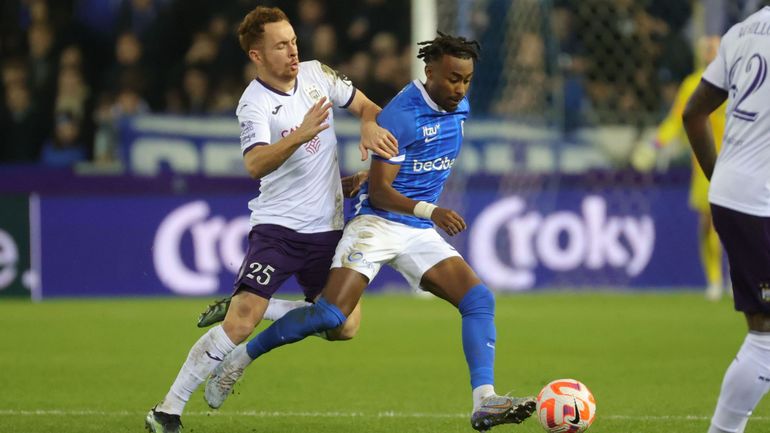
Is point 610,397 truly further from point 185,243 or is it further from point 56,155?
point 56,155

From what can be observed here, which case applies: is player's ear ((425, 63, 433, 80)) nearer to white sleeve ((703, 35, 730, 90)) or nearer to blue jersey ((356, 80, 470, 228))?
blue jersey ((356, 80, 470, 228))

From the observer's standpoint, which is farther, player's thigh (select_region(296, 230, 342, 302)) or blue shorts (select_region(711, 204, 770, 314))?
player's thigh (select_region(296, 230, 342, 302))

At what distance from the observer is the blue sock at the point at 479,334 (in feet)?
20.6

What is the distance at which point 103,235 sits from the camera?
14008 millimetres

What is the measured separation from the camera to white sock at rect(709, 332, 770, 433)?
16.8ft

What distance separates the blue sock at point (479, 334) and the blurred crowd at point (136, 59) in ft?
31.3

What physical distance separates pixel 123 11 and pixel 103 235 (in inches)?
168

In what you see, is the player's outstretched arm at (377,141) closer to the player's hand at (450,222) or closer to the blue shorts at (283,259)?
the player's hand at (450,222)

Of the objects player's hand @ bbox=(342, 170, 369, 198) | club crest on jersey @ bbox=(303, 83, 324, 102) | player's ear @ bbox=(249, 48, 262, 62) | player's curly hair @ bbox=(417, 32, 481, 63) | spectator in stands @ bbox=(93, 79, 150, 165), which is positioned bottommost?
spectator in stands @ bbox=(93, 79, 150, 165)

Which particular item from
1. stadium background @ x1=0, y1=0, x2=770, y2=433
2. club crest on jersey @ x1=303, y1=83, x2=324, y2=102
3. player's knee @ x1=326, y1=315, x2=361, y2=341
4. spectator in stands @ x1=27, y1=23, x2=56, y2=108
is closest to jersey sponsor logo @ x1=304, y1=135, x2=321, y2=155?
club crest on jersey @ x1=303, y1=83, x2=324, y2=102

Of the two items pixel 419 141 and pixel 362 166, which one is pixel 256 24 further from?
pixel 362 166

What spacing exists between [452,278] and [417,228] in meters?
0.32

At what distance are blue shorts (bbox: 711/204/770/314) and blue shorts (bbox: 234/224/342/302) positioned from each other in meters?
2.17

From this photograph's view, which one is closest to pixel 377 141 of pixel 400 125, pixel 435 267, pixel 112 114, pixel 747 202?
pixel 400 125
